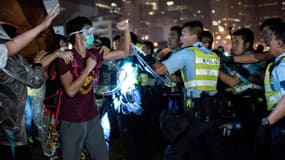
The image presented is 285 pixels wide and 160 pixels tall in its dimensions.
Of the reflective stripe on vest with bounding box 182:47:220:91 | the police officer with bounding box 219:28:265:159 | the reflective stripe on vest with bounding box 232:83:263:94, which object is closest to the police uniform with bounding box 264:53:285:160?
the reflective stripe on vest with bounding box 182:47:220:91

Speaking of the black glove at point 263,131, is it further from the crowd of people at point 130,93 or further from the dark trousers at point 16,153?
the dark trousers at point 16,153

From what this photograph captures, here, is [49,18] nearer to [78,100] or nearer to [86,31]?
[86,31]

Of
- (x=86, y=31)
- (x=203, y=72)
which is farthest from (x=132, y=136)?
(x=86, y=31)

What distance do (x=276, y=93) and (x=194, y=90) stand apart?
0.92 metres

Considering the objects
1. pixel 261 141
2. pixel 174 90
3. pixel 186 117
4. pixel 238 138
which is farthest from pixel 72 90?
pixel 238 138

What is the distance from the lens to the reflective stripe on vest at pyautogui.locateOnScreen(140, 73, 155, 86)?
252 inches

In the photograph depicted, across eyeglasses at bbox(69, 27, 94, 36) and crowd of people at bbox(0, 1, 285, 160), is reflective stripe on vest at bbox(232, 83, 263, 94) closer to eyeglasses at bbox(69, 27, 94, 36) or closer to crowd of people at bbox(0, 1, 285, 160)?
crowd of people at bbox(0, 1, 285, 160)

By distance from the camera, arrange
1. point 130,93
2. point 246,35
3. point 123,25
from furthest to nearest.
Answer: point 246,35 → point 130,93 → point 123,25

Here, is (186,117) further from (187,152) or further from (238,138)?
(238,138)

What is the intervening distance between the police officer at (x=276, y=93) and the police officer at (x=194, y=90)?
69 centimetres

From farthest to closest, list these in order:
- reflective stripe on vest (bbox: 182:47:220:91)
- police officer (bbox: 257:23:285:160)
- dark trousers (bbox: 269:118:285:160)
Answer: reflective stripe on vest (bbox: 182:47:220:91), dark trousers (bbox: 269:118:285:160), police officer (bbox: 257:23:285:160)

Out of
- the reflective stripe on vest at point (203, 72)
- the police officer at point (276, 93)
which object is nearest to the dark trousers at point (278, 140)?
the police officer at point (276, 93)

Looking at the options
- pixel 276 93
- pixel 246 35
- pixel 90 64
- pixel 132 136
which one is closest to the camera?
pixel 90 64

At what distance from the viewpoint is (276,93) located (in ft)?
12.5
